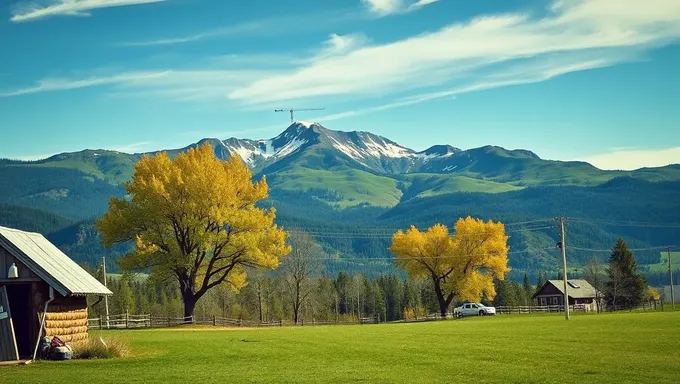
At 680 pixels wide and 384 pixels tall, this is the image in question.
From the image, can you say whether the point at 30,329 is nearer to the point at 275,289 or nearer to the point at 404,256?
the point at 404,256

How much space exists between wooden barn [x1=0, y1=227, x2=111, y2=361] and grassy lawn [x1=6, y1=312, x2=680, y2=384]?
273cm

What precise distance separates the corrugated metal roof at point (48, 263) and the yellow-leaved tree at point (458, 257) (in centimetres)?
6631

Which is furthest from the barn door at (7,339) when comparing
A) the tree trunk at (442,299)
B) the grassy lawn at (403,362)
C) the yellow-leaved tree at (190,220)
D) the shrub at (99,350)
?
the tree trunk at (442,299)

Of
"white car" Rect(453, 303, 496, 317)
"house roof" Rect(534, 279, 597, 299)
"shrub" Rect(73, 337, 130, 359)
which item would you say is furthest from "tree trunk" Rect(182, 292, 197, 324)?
"house roof" Rect(534, 279, 597, 299)

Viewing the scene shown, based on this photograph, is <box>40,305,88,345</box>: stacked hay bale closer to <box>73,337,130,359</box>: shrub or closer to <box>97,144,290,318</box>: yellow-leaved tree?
<box>73,337,130,359</box>: shrub

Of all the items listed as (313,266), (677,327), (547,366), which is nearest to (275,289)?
(313,266)

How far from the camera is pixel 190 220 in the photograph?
68.8 meters

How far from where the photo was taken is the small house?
151m

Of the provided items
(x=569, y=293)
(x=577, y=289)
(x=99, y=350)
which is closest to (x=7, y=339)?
(x=99, y=350)

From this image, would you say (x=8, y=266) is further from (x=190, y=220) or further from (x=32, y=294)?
(x=190, y=220)

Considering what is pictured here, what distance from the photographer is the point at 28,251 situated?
38.9 metres

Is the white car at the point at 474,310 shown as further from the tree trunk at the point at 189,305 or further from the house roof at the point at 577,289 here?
the tree trunk at the point at 189,305

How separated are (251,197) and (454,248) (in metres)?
40.0

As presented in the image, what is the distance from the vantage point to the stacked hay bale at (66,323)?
39062mm
